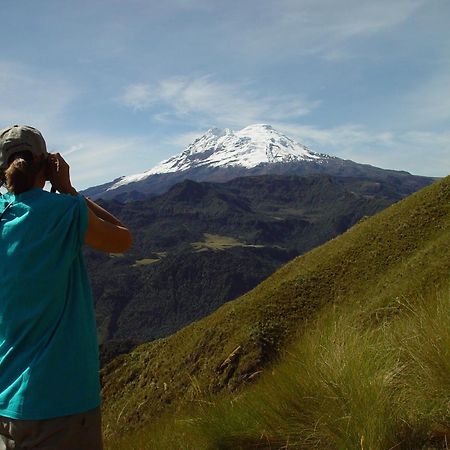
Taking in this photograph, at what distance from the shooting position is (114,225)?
365 centimetres

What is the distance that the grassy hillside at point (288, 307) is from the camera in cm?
1439

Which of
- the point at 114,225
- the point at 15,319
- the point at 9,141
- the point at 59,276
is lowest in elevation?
the point at 15,319

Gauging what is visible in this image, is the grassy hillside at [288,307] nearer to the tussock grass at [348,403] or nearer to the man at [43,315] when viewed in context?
the tussock grass at [348,403]

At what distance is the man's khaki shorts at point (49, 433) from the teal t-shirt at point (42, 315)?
0.19 ft

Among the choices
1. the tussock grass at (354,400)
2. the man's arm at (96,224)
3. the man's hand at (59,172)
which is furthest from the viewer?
the tussock grass at (354,400)

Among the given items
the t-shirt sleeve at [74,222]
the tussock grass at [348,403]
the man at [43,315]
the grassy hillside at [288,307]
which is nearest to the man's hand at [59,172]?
the man at [43,315]

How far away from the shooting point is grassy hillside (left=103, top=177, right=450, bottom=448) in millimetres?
14391

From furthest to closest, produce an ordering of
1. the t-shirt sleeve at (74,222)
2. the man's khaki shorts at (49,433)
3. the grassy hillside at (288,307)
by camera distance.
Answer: the grassy hillside at (288,307), the t-shirt sleeve at (74,222), the man's khaki shorts at (49,433)

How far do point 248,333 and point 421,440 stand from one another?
11394 mm

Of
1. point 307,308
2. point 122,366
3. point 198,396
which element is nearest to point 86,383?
point 198,396

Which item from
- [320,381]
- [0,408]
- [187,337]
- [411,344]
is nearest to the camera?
[0,408]

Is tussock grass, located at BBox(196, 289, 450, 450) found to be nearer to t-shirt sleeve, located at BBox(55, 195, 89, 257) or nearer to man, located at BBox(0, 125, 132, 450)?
man, located at BBox(0, 125, 132, 450)

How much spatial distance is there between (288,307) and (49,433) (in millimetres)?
14515

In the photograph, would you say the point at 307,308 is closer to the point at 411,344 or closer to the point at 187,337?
the point at 187,337
